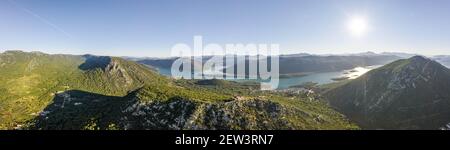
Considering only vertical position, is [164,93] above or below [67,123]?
above
